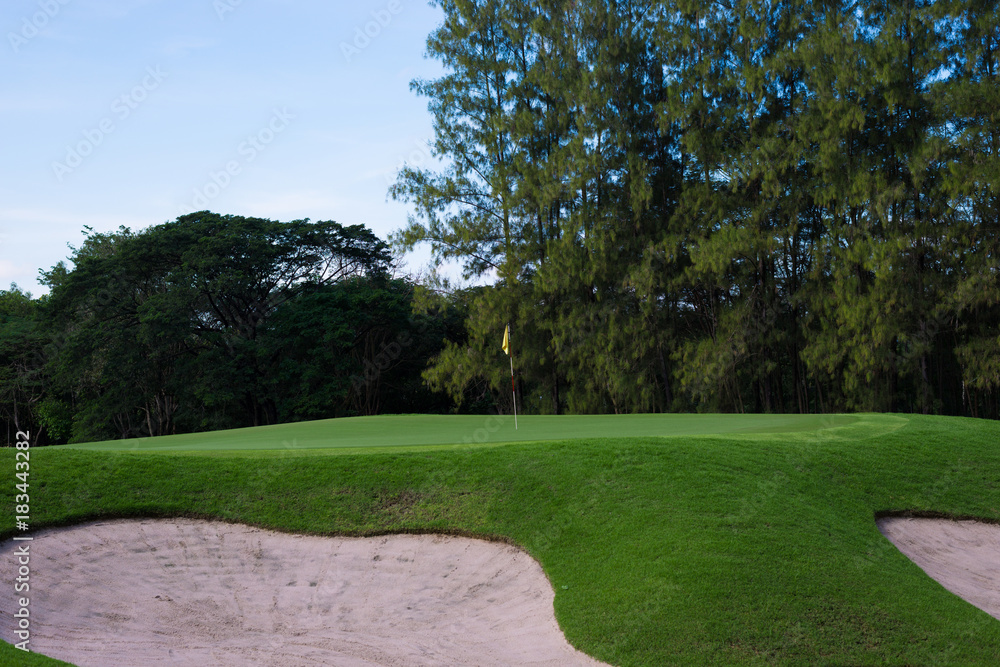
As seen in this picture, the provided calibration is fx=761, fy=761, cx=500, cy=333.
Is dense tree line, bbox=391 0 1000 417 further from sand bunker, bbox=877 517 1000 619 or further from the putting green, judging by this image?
sand bunker, bbox=877 517 1000 619

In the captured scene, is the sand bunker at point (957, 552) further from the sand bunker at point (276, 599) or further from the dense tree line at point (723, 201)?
the dense tree line at point (723, 201)

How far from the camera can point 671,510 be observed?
837 centimetres

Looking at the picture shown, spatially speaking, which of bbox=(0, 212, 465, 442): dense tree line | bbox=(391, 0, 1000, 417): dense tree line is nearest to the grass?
bbox=(391, 0, 1000, 417): dense tree line

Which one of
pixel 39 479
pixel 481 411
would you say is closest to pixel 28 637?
pixel 39 479

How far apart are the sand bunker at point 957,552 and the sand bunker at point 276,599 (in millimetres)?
4504

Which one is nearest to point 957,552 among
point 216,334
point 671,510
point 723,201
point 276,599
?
point 671,510

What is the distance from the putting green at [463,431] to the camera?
41.3ft

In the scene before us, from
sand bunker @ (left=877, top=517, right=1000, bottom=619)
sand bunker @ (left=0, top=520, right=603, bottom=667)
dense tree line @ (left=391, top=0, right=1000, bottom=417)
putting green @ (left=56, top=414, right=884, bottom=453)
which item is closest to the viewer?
sand bunker @ (left=0, top=520, right=603, bottom=667)

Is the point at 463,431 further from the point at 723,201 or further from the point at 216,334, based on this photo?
the point at 216,334

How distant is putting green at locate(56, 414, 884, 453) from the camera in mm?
12586

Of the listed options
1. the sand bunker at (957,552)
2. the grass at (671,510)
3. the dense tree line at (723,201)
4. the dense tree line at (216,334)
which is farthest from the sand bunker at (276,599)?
the dense tree line at (216,334)

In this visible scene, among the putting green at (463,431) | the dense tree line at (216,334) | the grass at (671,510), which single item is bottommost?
the grass at (671,510)

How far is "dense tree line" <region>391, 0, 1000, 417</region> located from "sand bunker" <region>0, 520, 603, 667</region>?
17716 mm

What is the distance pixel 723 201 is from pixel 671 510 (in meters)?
18.8
